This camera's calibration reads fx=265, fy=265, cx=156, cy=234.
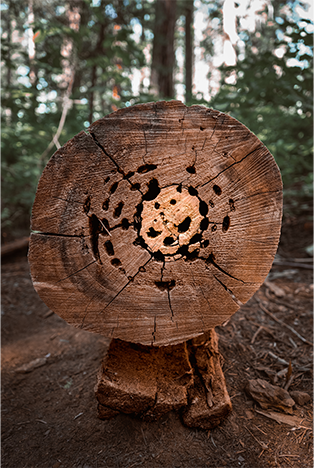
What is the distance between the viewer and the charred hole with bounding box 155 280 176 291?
1.44m

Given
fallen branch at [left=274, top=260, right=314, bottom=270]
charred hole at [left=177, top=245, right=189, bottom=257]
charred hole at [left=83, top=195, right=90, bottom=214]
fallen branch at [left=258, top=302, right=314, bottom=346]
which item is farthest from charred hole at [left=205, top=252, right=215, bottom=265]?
fallen branch at [left=274, top=260, right=314, bottom=270]

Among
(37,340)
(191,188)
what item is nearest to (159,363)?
(191,188)

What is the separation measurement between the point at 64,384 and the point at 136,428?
0.70 m

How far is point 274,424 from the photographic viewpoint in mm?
1524

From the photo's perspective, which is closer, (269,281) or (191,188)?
(191,188)

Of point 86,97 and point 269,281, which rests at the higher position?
point 86,97

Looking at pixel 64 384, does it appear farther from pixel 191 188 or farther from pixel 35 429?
pixel 191 188

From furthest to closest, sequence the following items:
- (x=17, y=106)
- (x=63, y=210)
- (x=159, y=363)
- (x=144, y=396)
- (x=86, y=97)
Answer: (x=86, y=97), (x=17, y=106), (x=159, y=363), (x=144, y=396), (x=63, y=210)

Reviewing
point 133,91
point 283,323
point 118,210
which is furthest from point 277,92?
point 118,210

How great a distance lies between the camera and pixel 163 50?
5211 millimetres

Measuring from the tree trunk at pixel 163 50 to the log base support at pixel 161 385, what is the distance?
15.0 ft

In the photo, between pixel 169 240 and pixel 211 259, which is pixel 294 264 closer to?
pixel 211 259

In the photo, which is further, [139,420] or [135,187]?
[139,420]

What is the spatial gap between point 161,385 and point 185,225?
3.15 ft
